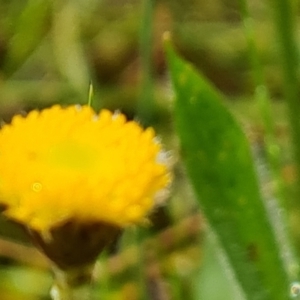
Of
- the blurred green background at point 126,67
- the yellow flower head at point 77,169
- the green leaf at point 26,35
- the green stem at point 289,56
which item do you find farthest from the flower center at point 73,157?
the green leaf at point 26,35

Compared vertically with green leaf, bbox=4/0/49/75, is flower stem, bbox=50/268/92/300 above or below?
above

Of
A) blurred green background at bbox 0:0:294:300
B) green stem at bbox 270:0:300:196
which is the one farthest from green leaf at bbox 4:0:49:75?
green stem at bbox 270:0:300:196

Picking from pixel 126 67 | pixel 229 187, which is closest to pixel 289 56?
pixel 229 187

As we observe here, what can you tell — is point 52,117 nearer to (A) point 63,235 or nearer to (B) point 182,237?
(A) point 63,235

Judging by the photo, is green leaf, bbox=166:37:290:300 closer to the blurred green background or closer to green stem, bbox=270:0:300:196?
green stem, bbox=270:0:300:196

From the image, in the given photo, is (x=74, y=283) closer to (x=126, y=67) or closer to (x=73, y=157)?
(x=73, y=157)

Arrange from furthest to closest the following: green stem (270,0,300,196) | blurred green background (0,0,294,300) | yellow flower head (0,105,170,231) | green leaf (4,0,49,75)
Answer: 1. green leaf (4,0,49,75)
2. blurred green background (0,0,294,300)
3. green stem (270,0,300,196)
4. yellow flower head (0,105,170,231)

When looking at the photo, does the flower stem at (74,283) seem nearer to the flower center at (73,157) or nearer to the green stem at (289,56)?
the flower center at (73,157)
